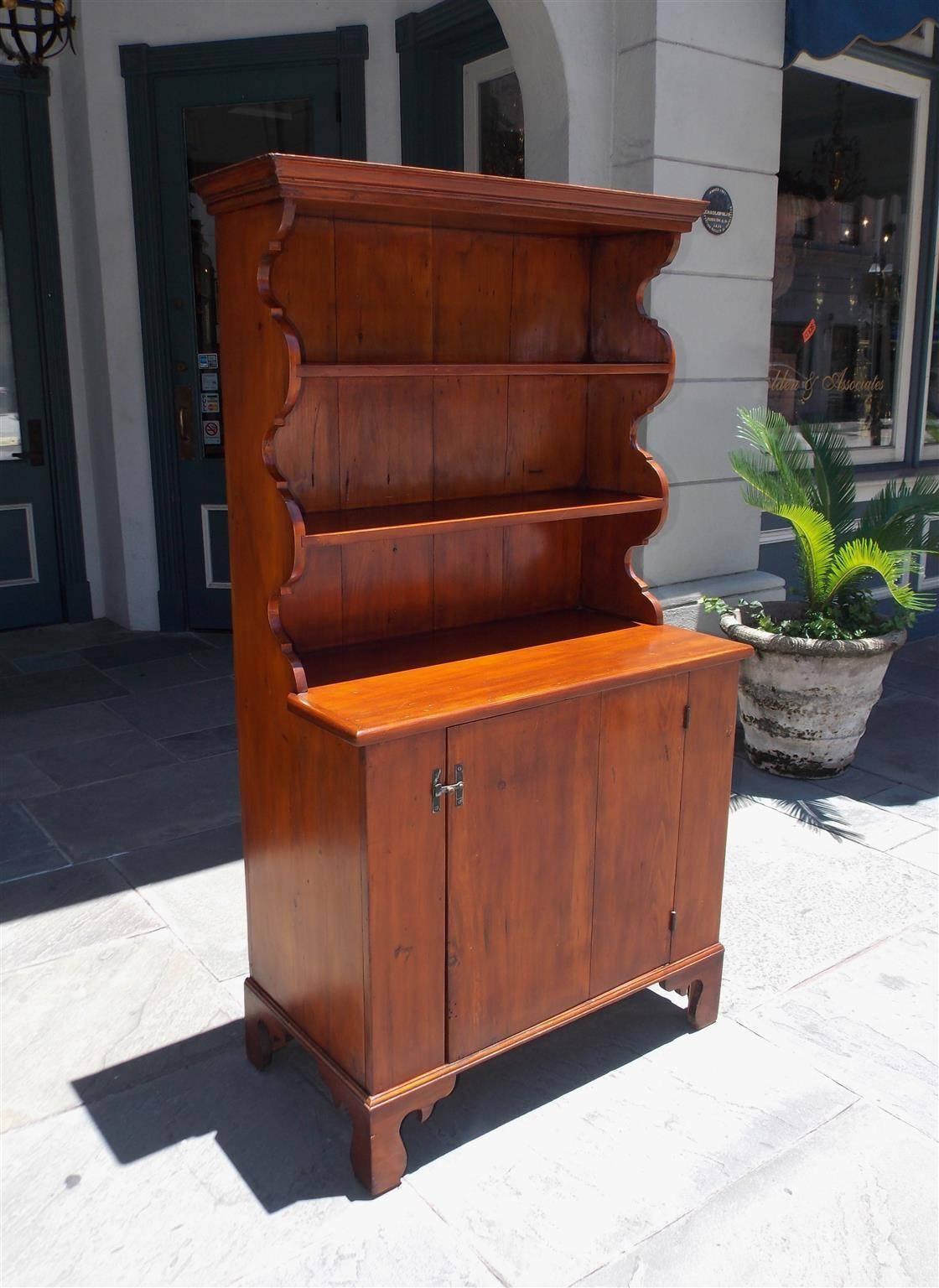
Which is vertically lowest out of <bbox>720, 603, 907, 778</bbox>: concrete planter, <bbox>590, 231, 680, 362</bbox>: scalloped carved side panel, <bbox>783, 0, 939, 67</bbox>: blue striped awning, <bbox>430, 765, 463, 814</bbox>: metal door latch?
<bbox>720, 603, 907, 778</bbox>: concrete planter

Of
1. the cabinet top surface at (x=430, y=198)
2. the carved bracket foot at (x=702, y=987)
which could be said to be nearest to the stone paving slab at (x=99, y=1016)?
the carved bracket foot at (x=702, y=987)

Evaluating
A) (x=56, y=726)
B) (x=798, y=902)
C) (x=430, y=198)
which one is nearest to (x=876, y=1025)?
(x=798, y=902)

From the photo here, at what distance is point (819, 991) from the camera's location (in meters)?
2.80

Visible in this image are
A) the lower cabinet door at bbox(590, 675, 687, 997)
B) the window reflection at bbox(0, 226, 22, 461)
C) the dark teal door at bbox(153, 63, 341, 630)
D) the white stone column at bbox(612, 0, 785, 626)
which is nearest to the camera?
the lower cabinet door at bbox(590, 675, 687, 997)

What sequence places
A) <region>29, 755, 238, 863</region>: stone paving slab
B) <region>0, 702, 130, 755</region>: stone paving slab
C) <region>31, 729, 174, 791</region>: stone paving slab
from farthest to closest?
<region>0, 702, 130, 755</region>: stone paving slab < <region>31, 729, 174, 791</region>: stone paving slab < <region>29, 755, 238, 863</region>: stone paving slab

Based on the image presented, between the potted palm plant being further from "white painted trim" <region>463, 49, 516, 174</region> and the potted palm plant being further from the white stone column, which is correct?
"white painted trim" <region>463, 49, 516, 174</region>

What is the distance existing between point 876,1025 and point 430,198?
214cm

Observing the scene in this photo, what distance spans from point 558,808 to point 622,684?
0.29 metres

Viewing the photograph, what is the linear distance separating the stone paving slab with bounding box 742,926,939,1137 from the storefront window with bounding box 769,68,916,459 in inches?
114

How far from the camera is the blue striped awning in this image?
12.7 ft

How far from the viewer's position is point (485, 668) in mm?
2354

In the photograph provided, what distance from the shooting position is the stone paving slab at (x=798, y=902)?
292cm

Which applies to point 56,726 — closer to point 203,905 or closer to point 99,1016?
point 203,905

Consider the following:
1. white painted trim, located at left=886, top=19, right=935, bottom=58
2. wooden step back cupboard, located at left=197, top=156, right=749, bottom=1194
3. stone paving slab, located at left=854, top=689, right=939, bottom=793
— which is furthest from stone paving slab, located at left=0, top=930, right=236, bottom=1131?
white painted trim, located at left=886, top=19, right=935, bottom=58
